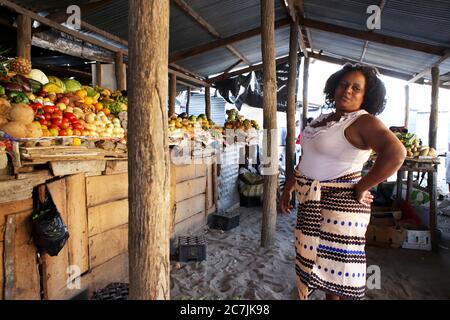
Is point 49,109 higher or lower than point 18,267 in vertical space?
higher

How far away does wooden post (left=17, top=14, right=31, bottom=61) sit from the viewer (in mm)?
3703

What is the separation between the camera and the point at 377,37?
588 cm

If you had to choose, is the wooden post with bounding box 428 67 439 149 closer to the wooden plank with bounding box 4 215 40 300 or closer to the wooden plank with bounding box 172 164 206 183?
the wooden plank with bounding box 172 164 206 183

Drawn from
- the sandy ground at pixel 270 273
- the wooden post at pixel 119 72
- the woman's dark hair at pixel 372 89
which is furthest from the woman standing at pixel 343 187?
the wooden post at pixel 119 72

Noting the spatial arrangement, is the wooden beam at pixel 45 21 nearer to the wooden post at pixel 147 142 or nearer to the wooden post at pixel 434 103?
the wooden post at pixel 147 142

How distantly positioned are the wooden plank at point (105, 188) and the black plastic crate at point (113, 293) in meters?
0.80

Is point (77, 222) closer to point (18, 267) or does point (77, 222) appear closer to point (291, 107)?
point (18, 267)

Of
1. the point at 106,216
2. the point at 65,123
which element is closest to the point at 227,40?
the point at 65,123

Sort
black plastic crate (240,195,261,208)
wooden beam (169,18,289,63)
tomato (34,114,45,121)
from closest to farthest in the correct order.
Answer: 1. tomato (34,114,45,121)
2. wooden beam (169,18,289,63)
3. black plastic crate (240,195,261,208)

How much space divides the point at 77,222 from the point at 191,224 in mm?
2536

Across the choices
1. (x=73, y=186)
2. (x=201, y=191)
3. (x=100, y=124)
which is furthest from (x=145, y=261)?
(x=201, y=191)

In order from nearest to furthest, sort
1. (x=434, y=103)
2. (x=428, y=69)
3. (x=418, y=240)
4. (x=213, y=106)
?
(x=418, y=240), (x=434, y=103), (x=428, y=69), (x=213, y=106)

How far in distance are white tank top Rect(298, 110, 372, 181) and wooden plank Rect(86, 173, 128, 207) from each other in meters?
2.08

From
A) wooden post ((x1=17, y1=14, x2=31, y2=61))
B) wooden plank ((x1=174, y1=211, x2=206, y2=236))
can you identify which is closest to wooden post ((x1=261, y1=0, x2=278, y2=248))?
wooden plank ((x1=174, y1=211, x2=206, y2=236))
